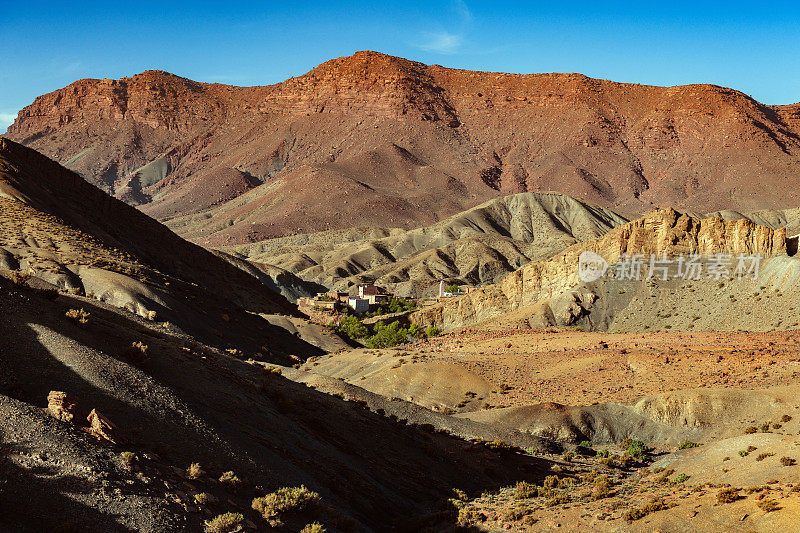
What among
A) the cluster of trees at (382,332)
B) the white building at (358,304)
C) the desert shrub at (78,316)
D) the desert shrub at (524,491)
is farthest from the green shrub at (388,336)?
the desert shrub at (78,316)

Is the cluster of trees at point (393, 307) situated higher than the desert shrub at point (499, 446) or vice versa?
the cluster of trees at point (393, 307)

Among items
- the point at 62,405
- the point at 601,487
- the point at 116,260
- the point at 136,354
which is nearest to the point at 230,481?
the point at 62,405

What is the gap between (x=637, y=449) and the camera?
2855 centimetres

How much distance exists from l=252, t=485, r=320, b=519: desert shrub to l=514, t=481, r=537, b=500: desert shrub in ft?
25.2

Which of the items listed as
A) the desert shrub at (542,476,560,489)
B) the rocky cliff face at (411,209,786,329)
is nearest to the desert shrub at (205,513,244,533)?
the desert shrub at (542,476,560,489)

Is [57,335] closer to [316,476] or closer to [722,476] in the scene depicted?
[316,476]

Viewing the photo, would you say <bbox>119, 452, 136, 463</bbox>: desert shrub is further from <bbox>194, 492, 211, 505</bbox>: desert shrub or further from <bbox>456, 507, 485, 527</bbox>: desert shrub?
<bbox>456, 507, 485, 527</bbox>: desert shrub

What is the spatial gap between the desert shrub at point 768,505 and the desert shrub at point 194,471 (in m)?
11.1

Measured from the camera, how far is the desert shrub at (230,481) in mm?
14258

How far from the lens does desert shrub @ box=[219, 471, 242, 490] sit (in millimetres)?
14258

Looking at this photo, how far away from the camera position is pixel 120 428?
47.1 feet

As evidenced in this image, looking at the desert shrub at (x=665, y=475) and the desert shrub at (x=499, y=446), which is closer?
the desert shrub at (x=665, y=475)

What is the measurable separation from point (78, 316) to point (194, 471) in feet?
22.5

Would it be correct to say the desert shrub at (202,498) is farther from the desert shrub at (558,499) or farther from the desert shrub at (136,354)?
the desert shrub at (558,499)
